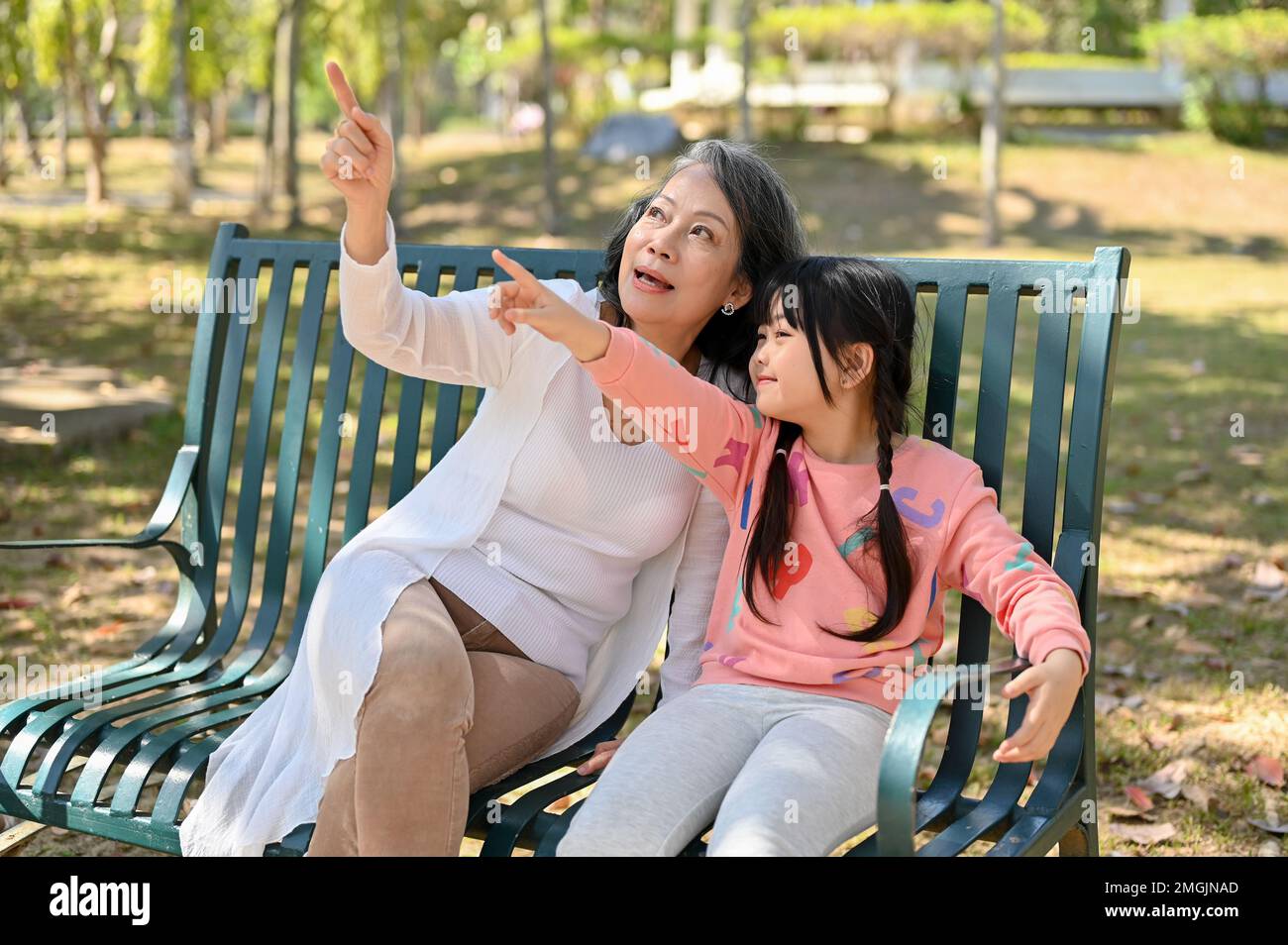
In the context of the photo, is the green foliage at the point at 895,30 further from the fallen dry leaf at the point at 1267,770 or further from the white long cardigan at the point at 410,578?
the white long cardigan at the point at 410,578

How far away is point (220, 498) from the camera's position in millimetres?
3650

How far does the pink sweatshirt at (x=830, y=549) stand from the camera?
2.60 m

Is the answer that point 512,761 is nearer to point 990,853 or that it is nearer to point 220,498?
point 990,853

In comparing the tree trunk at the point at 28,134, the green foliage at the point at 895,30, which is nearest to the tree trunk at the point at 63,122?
the tree trunk at the point at 28,134

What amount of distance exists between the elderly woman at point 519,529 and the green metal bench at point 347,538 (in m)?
0.11

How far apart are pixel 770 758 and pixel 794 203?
1.27 m

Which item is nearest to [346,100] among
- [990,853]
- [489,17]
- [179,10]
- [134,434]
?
[990,853]

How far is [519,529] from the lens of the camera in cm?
288

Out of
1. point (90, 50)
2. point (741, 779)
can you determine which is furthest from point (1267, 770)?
point (90, 50)

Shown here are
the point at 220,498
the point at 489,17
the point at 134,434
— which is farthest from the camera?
the point at 489,17

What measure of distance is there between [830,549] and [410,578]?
807 millimetres

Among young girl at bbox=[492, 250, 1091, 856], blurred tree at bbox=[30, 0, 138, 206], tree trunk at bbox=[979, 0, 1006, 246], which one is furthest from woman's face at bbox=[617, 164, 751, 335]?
blurred tree at bbox=[30, 0, 138, 206]

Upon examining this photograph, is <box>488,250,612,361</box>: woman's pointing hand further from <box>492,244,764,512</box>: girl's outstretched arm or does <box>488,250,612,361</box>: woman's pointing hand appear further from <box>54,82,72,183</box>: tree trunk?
<box>54,82,72,183</box>: tree trunk

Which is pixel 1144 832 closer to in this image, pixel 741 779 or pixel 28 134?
pixel 741 779
